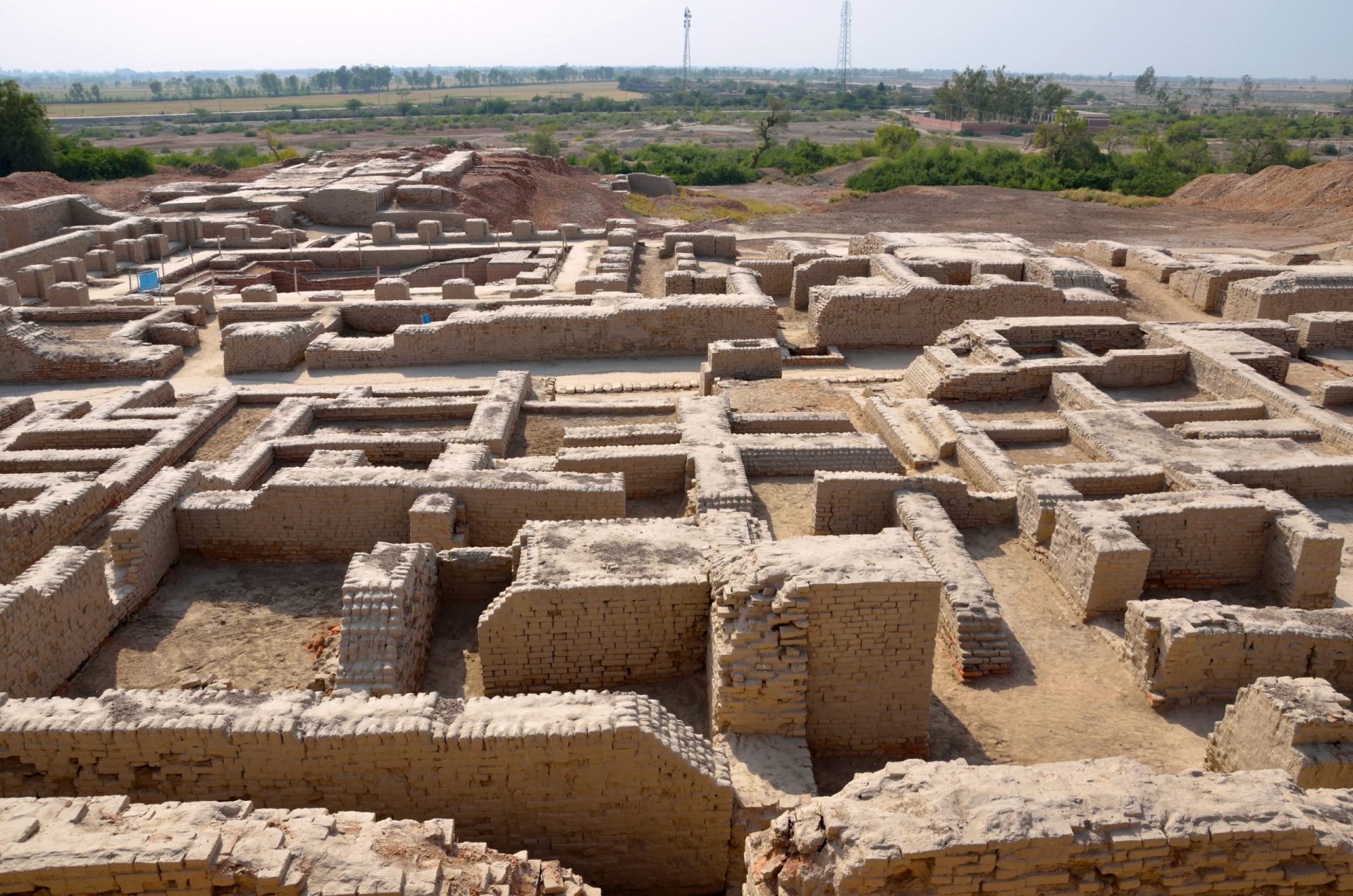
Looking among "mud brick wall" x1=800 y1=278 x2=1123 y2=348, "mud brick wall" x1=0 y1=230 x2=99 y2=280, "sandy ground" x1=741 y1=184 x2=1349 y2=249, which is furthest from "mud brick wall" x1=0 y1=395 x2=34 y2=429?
"sandy ground" x1=741 y1=184 x2=1349 y2=249

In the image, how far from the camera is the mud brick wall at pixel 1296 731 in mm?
5727

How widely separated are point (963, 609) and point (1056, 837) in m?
3.28

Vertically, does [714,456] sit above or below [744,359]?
below

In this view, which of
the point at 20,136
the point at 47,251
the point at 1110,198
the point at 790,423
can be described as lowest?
the point at 790,423

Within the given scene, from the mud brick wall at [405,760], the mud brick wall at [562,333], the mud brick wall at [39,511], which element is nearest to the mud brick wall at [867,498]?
the mud brick wall at [405,760]

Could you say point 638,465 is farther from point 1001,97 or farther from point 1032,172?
point 1001,97

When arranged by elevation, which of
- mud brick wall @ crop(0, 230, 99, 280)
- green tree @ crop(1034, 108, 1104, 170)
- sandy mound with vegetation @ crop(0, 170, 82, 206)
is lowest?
mud brick wall @ crop(0, 230, 99, 280)

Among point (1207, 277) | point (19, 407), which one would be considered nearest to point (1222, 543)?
point (1207, 277)

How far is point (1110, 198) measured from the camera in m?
34.6

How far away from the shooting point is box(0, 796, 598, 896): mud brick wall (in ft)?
14.0

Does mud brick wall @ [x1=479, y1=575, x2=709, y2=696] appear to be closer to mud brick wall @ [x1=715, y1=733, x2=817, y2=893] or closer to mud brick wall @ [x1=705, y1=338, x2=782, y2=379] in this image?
mud brick wall @ [x1=715, y1=733, x2=817, y2=893]

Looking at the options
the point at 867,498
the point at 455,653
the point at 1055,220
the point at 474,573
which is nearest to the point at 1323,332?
the point at 867,498

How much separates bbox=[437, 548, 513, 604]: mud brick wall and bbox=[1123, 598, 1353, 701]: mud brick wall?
4.94m

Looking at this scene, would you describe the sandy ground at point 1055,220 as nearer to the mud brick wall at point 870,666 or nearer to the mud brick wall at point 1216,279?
the mud brick wall at point 1216,279
